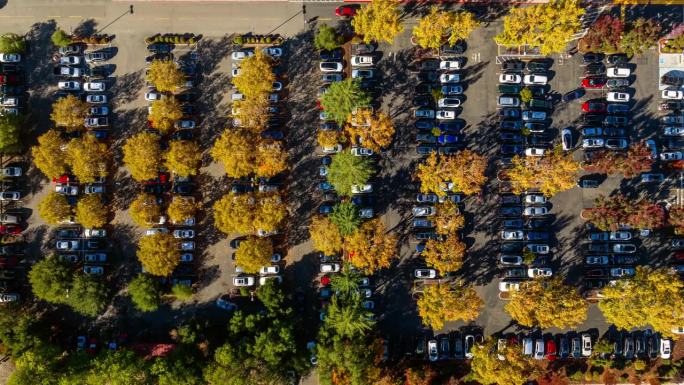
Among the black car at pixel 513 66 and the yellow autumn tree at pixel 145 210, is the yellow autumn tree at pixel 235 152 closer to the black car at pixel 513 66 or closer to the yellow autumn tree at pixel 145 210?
the yellow autumn tree at pixel 145 210

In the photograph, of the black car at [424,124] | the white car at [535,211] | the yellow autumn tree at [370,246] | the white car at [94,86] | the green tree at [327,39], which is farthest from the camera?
the black car at [424,124]

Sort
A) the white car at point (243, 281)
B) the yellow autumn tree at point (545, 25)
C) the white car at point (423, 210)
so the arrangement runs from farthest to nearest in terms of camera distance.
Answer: the white car at point (423, 210) < the white car at point (243, 281) < the yellow autumn tree at point (545, 25)

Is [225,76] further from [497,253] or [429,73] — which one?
[497,253]

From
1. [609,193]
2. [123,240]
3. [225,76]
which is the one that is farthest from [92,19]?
[609,193]

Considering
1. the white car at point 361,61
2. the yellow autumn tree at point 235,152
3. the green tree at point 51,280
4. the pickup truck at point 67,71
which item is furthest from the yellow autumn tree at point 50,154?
the white car at point 361,61

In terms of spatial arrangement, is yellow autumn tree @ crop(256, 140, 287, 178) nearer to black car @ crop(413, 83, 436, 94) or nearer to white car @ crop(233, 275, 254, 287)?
white car @ crop(233, 275, 254, 287)

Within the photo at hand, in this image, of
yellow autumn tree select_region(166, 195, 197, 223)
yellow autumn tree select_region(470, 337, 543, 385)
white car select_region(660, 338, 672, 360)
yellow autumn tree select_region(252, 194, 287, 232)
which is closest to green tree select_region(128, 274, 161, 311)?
yellow autumn tree select_region(166, 195, 197, 223)
